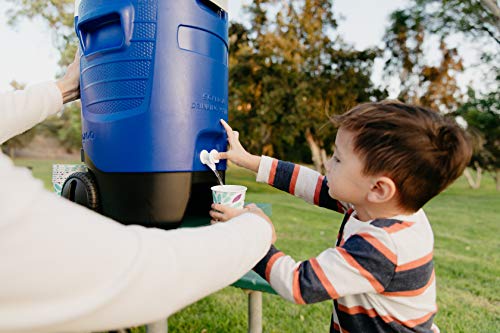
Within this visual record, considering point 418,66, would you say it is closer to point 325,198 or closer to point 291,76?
point 291,76

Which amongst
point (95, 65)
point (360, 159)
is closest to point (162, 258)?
point (360, 159)

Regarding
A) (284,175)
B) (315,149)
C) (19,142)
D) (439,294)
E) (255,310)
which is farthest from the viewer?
(19,142)

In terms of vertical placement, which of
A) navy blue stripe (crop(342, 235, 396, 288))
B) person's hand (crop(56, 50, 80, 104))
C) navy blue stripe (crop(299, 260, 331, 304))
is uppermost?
person's hand (crop(56, 50, 80, 104))

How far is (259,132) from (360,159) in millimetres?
11839

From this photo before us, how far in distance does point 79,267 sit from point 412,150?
933mm

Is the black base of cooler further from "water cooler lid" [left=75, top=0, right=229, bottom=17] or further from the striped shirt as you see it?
"water cooler lid" [left=75, top=0, right=229, bottom=17]

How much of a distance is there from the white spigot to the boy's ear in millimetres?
541

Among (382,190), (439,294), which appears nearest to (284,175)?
(382,190)

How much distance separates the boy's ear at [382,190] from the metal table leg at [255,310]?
91 centimetres

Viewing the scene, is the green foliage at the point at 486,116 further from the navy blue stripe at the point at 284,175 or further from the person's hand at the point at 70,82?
the person's hand at the point at 70,82

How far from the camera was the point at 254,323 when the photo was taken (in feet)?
6.25

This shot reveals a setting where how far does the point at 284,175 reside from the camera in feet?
5.45

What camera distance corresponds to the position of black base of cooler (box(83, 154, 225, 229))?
1262mm

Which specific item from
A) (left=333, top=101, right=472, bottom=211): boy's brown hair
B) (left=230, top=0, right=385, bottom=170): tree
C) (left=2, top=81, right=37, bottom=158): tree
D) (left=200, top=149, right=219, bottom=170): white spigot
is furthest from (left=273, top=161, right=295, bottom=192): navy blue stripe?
(left=2, top=81, right=37, bottom=158): tree
